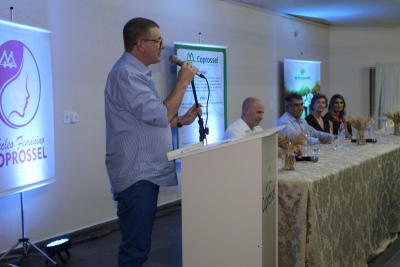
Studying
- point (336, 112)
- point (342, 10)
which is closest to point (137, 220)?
point (336, 112)

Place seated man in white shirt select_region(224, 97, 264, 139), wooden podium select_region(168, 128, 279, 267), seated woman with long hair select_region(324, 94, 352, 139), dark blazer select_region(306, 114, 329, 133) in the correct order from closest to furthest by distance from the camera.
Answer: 1. wooden podium select_region(168, 128, 279, 267)
2. seated man in white shirt select_region(224, 97, 264, 139)
3. dark blazer select_region(306, 114, 329, 133)
4. seated woman with long hair select_region(324, 94, 352, 139)

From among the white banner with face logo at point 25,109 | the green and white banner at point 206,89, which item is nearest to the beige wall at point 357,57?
the green and white banner at point 206,89

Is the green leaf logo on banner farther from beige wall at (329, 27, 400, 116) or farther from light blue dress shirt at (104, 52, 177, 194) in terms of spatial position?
beige wall at (329, 27, 400, 116)

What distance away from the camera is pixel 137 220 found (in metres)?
1.98

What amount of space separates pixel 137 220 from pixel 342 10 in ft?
19.9

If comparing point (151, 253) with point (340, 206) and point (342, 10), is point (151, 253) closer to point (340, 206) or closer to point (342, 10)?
point (340, 206)

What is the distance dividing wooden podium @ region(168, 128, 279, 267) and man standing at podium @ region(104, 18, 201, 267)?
174mm

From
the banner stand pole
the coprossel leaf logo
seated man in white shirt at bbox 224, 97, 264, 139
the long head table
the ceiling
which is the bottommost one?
the banner stand pole

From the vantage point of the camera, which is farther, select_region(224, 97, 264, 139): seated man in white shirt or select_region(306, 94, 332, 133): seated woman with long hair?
select_region(306, 94, 332, 133): seated woman with long hair

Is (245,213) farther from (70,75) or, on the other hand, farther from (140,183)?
(70,75)

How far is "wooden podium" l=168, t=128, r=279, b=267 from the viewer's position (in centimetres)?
184

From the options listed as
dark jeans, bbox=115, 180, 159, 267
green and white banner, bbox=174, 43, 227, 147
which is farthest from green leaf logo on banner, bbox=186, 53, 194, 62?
dark jeans, bbox=115, 180, 159, 267

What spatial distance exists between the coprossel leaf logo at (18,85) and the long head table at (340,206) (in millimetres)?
1786

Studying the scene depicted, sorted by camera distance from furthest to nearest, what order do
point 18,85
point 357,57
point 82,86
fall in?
1. point 357,57
2. point 82,86
3. point 18,85
